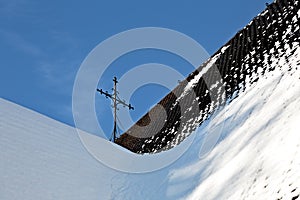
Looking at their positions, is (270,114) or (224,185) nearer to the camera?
(224,185)

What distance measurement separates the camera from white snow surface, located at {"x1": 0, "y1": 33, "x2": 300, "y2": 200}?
3.44m

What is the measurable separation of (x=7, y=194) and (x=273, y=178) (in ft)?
10.9

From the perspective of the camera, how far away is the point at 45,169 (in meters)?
6.39

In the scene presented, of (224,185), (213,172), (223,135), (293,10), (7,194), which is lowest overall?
(224,185)

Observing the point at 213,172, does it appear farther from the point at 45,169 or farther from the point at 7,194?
the point at 45,169

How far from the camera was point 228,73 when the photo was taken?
695 cm

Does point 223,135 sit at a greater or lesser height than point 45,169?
lesser

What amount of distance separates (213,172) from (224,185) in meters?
0.47

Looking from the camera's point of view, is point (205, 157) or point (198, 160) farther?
point (198, 160)

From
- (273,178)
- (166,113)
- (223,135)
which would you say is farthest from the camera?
(166,113)

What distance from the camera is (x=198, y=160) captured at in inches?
202

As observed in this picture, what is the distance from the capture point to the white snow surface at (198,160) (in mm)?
3439

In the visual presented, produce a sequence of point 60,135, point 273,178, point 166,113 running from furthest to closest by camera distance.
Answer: point 166,113 → point 60,135 → point 273,178

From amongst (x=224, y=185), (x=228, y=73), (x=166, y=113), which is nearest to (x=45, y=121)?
(x=166, y=113)
